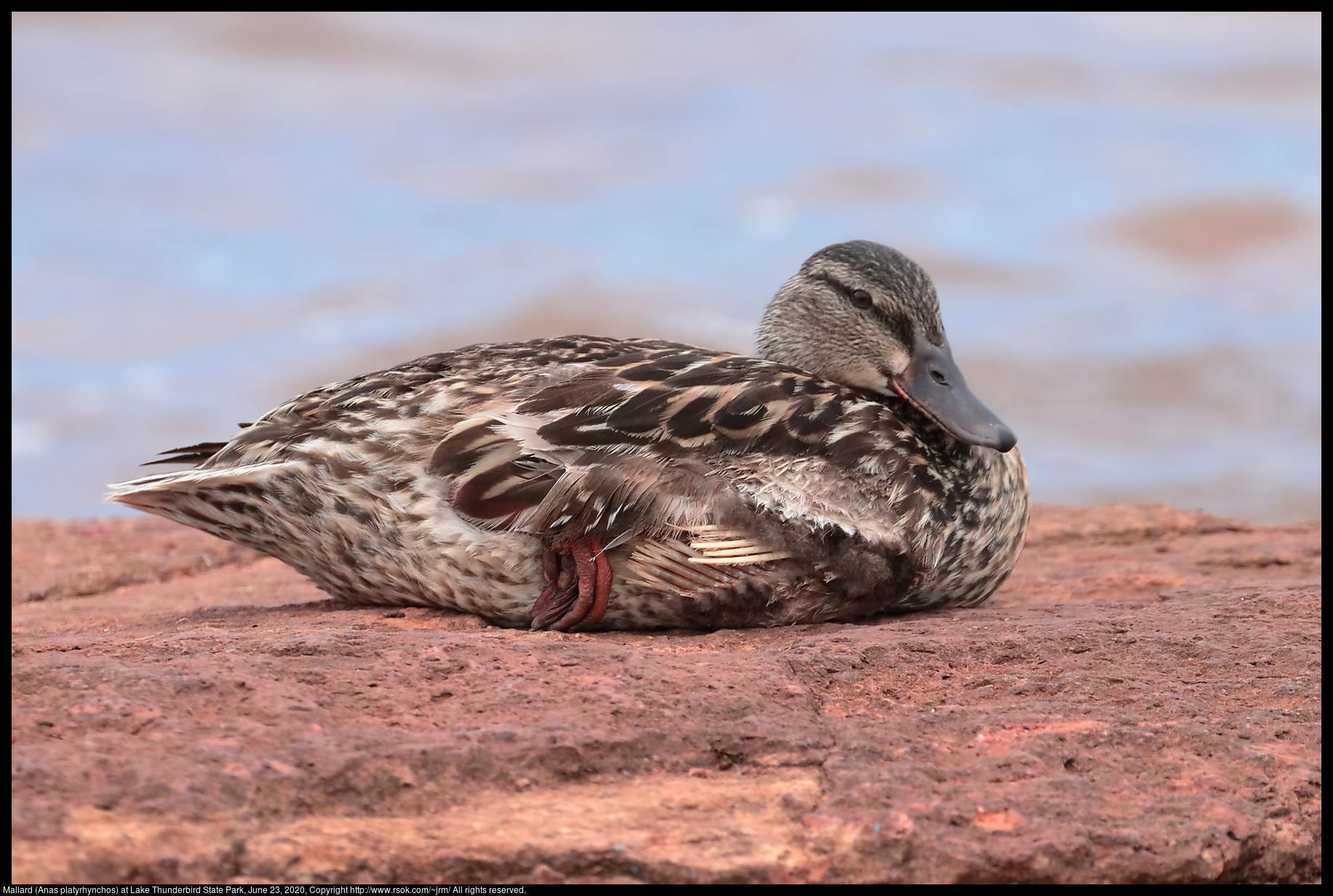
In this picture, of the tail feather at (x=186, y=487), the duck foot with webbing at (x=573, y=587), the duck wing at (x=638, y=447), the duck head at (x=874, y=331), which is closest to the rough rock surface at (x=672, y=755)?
the duck foot with webbing at (x=573, y=587)

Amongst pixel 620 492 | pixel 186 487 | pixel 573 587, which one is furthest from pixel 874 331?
pixel 186 487

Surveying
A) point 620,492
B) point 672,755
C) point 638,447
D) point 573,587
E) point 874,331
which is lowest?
point 672,755

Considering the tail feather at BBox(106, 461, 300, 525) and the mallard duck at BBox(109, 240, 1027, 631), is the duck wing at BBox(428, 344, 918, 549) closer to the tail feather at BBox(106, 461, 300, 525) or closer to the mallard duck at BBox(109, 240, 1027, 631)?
the mallard duck at BBox(109, 240, 1027, 631)

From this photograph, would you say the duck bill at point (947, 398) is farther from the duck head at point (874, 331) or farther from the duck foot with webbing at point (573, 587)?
the duck foot with webbing at point (573, 587)

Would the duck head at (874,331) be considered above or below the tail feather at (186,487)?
above

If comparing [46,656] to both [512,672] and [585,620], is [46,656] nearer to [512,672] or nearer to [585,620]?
[512,672]

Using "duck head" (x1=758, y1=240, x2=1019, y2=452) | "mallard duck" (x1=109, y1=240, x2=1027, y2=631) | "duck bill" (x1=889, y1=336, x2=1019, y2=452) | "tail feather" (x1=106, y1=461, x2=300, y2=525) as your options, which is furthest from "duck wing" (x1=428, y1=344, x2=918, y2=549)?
"tail feather" (x1=106, y1=461, x2=300, y2=525)

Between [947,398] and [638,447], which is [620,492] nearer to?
[638,447]
